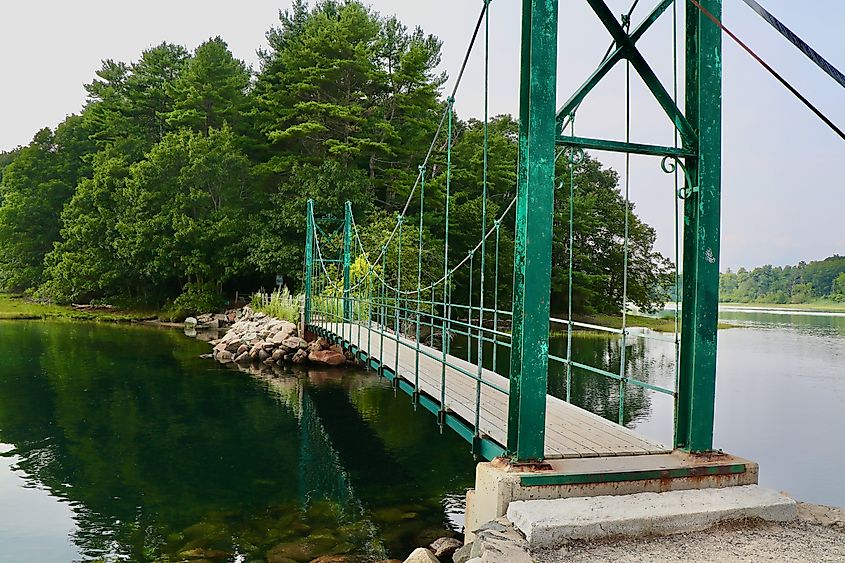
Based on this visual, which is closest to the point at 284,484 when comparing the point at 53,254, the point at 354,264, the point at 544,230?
the point at 544,230

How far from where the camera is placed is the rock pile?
37.0ft

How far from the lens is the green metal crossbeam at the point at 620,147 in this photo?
269 cm

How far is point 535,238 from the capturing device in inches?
102

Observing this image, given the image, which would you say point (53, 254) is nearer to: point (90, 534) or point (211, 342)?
point (211, 342)

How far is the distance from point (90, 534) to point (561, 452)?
306cm

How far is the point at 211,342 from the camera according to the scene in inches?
549

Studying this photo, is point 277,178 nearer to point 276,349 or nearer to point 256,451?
point 276,349

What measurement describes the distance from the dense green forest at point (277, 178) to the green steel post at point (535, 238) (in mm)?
12518

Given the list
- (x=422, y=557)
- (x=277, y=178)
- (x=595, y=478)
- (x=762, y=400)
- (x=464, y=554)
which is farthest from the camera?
(x=277, y=178)

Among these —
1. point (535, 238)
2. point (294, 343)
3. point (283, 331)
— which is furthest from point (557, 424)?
point (283, 331)

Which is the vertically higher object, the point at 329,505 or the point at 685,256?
the point at 685,256

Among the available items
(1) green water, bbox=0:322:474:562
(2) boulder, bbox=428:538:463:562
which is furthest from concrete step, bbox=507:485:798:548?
(1) green water, bbox=0:322:474:562

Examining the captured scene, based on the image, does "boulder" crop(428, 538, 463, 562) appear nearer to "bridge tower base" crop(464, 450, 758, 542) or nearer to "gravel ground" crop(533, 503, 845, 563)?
"bridge tower base" crop(464, 450, 758, 542)

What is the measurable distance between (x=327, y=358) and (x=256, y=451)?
505 centimetres
